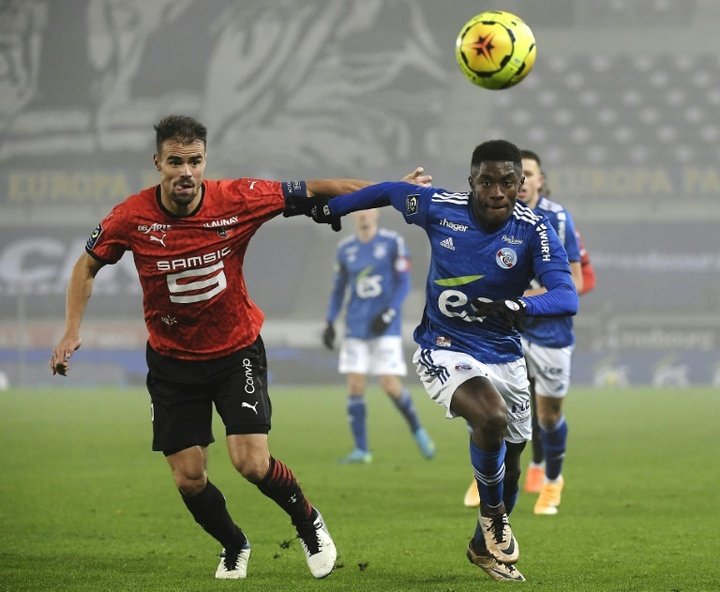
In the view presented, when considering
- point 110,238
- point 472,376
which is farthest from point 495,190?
point 110,238

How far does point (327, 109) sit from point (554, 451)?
2891 centimetres

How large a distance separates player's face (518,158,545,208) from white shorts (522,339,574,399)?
103 centimetres

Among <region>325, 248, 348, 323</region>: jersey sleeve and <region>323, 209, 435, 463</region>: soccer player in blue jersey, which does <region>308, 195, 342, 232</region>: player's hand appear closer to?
<region>323, 209, 435, 463</region>: soccer player in blue jersey

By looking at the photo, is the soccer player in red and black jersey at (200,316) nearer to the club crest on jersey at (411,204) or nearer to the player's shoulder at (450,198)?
the club crest on jersey at (411,204)

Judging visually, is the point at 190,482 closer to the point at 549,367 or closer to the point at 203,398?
the point at 203,398

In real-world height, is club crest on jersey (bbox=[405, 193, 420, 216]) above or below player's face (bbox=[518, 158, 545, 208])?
above

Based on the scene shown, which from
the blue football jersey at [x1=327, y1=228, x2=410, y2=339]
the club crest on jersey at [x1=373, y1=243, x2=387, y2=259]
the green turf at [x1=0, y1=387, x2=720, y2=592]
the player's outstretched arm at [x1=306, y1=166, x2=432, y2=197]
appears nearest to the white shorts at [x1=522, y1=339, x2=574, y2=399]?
the green turf at [x1=0, y1=387, x2=720, y2=592]

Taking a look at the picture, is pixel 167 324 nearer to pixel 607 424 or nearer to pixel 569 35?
pixel 607 424

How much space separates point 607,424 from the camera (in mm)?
18016

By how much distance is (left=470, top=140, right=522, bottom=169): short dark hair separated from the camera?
621 centimetres

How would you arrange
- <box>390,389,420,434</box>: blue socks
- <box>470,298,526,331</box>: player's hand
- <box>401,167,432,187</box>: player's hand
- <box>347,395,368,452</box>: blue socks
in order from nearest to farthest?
<box>470,298,526,331</box>: player's hand → <box>401,167,432,187</box>: player's hand → <box>347,395,368,452</box>: blue socks → <box>390,389,420,434</box>: blue socks

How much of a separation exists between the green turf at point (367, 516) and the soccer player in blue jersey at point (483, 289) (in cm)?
47


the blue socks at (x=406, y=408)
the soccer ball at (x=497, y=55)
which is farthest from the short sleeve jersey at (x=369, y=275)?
the soccer ball at (x=497, y=55)

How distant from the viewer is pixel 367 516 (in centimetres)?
897
